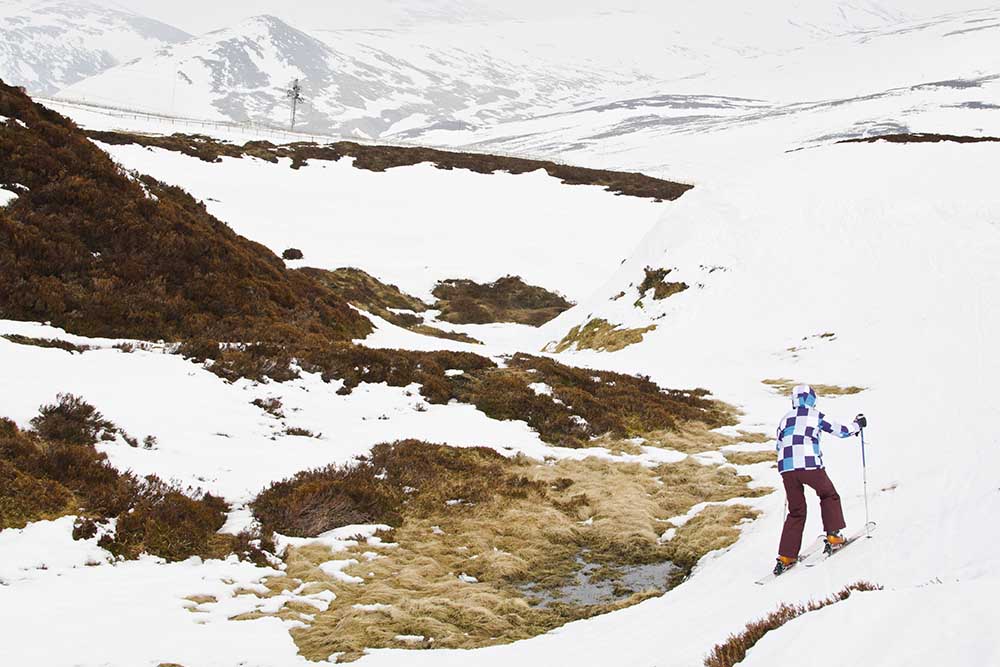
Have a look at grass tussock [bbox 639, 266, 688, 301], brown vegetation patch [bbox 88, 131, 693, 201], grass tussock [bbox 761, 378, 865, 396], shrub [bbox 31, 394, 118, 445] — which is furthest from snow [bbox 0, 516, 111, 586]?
brown vegetation patch [bbox 88, 131, 693, 201]

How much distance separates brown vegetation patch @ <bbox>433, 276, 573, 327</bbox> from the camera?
122 ft

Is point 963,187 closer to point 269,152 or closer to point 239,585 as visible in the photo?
point 239,585

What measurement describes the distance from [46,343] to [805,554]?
13202 millimetres

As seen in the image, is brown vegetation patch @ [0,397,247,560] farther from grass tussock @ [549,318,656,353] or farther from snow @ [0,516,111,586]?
grass tussock @ [549,318,656,353]

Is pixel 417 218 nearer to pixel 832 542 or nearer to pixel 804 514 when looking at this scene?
pixel 804 514

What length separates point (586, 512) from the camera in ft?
37.9

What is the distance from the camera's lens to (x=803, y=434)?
28.1 ft

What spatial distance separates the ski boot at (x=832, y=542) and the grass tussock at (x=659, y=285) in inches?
902

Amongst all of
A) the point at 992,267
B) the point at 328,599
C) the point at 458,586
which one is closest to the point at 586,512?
the point at 458,586

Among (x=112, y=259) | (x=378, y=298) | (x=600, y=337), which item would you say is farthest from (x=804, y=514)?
(x=378, y=298)

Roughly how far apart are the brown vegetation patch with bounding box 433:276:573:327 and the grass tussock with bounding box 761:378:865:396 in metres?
16.6

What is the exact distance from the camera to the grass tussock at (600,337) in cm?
2839

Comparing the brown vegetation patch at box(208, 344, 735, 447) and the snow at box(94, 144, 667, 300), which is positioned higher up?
the snow at box(94, 144, 667, 300)

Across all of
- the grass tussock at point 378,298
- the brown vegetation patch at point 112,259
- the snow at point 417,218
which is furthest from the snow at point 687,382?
the grass tussock at point 378,298
